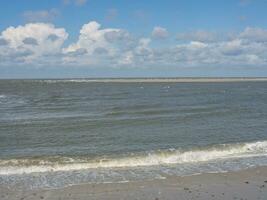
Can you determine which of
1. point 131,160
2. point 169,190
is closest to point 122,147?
point 131,160

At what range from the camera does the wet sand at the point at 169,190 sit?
1266 cm

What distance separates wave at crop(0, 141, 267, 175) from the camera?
1742cm

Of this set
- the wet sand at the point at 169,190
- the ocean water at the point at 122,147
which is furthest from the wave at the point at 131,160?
the wet sand at the point at 169,190

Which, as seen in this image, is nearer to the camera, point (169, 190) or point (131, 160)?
point (169, 190)

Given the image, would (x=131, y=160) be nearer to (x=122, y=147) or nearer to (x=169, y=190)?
(x=122, y=147)

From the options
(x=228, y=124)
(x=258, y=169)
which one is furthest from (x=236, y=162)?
(x=228, y=124)

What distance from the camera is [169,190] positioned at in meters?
13.3

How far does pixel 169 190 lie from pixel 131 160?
207 inches

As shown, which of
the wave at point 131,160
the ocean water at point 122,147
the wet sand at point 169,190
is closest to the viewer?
the wet sand at point 169,190

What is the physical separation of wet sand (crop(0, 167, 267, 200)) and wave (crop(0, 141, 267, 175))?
10.5 ft

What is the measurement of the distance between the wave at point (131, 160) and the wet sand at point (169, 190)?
10.5ft

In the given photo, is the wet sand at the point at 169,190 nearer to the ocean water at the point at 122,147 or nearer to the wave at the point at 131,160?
the ocean water at the point at 122,147

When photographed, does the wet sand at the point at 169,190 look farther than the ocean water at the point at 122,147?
No

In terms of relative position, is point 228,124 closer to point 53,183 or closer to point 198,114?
point 198,114
